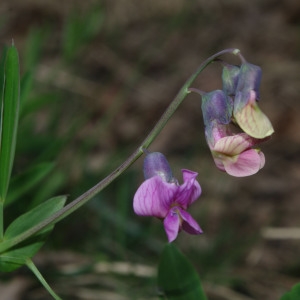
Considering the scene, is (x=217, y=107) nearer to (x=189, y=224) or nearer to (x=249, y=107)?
(x=249, y=107)

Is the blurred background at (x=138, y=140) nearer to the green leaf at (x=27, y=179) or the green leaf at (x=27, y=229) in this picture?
the green leaf at (x=27, y=179)

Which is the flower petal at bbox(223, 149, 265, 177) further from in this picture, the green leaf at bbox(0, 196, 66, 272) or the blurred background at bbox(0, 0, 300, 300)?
the blurred background at bbox(0, 0, 300, 300)

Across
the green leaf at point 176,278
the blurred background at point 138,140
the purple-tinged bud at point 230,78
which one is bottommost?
the blurred background at point 138,140

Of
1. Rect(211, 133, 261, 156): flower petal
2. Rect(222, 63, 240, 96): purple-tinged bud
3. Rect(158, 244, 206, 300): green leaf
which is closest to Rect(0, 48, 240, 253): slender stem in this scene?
Rect(222, 63, 240, 96): purple-tinged bud

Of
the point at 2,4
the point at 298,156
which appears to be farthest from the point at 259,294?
the point at 2,4

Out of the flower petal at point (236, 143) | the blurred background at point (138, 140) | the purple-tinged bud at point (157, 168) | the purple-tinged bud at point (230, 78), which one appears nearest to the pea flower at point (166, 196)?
the purple-tinged bud at point (157, 168)

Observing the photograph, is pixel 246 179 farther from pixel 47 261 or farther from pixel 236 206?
pixel 47 261
